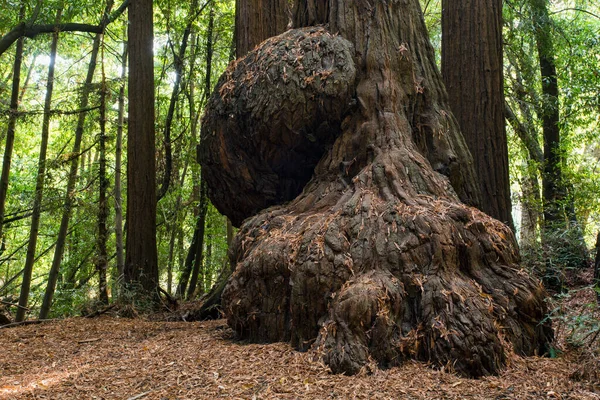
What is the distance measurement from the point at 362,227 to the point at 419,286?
600 mm

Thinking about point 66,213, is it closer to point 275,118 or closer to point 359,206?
point 275,118

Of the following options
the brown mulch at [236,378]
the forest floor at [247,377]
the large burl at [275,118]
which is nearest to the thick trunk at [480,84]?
the large burl at [275,118]

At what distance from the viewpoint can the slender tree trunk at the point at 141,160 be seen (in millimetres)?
7383

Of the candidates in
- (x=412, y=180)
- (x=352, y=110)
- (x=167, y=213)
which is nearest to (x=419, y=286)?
(x=412, y=180)

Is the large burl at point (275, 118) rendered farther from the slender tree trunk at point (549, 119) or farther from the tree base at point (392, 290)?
the slender tree trunk at point (549, 119)

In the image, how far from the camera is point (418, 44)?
4.86 meters

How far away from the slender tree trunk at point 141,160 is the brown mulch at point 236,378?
3168 millimetres

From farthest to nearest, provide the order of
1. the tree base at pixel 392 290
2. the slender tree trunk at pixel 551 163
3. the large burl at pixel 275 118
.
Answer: the slender tree trunk at pixel 551 163
the large burl at pixel 275 118
the tree base at pixel 392 290

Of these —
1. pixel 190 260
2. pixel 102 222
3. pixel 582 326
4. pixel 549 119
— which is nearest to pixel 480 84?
pixel 582 326

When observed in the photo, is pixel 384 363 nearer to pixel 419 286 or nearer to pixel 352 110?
pixel 419 286

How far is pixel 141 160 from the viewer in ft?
25.1

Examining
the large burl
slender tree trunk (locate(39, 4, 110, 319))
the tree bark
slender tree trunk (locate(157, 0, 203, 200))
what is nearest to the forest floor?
the large burl

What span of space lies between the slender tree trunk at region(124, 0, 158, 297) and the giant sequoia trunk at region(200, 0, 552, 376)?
2526 millimetres

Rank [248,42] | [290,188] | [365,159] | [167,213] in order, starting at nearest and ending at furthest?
[365,159]
[290,188]
[248,42]
[167,213]
